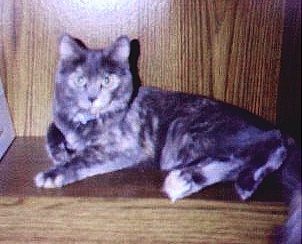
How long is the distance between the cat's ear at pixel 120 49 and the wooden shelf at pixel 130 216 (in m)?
0.30

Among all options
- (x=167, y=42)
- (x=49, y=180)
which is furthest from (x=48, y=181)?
(x=167, y=42)

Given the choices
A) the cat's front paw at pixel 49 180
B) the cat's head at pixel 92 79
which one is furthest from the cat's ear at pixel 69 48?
the cat's front paw at pixel 49 180

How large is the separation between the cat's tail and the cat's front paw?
1.43 feet

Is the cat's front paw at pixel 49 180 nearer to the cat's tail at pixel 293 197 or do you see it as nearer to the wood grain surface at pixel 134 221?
the wood grain surface at pixel 134 221

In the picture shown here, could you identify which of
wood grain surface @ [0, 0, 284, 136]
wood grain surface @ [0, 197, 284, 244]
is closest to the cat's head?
wood grain surface @ [0, 0, 284, 136]

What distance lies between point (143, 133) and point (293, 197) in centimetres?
42

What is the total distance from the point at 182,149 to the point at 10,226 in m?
0.40

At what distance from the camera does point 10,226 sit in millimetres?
854

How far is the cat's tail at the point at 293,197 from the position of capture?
0.71 m

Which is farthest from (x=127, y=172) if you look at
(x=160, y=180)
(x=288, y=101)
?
(x=288, y=101)

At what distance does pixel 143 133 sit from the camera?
1.08 metres

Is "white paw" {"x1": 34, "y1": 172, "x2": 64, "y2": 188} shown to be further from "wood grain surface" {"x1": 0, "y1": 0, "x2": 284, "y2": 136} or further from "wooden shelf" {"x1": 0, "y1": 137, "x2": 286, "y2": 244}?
"wood grain surface" {"x1": 0, "y1": 0, "x2": 284, "y2": 136}

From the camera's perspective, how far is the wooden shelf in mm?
835

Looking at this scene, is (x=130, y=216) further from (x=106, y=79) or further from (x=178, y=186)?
(x=106, y=79)
